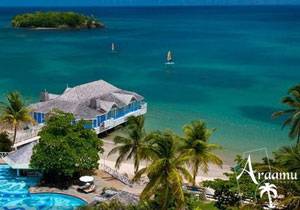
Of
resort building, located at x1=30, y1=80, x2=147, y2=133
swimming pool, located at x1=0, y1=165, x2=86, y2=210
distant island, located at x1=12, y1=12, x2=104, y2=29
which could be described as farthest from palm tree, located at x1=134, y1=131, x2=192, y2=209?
distant island, located at x1=12, y1=12, x2=104, y2=29

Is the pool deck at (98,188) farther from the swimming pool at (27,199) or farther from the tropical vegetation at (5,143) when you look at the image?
the tropical vegetation at (5,143)

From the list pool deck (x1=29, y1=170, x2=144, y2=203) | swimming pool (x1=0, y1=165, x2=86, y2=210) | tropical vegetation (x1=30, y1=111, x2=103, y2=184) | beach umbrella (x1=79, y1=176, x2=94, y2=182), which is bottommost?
swimming pool (x1=0, y1=165, x2=86, y2=210)

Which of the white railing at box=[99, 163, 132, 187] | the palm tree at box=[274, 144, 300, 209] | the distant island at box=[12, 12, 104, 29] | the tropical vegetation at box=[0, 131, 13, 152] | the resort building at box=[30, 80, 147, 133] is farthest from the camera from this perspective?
the distant island at box=[12, 12, 104, 29]

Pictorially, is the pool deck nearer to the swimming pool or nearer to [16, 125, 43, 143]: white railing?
the swimming pool

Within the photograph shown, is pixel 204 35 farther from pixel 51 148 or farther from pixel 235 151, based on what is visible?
pixel 51 148

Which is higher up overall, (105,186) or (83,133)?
(83,133)

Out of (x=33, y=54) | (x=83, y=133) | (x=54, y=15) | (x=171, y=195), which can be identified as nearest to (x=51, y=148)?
(x=83, y=133)
